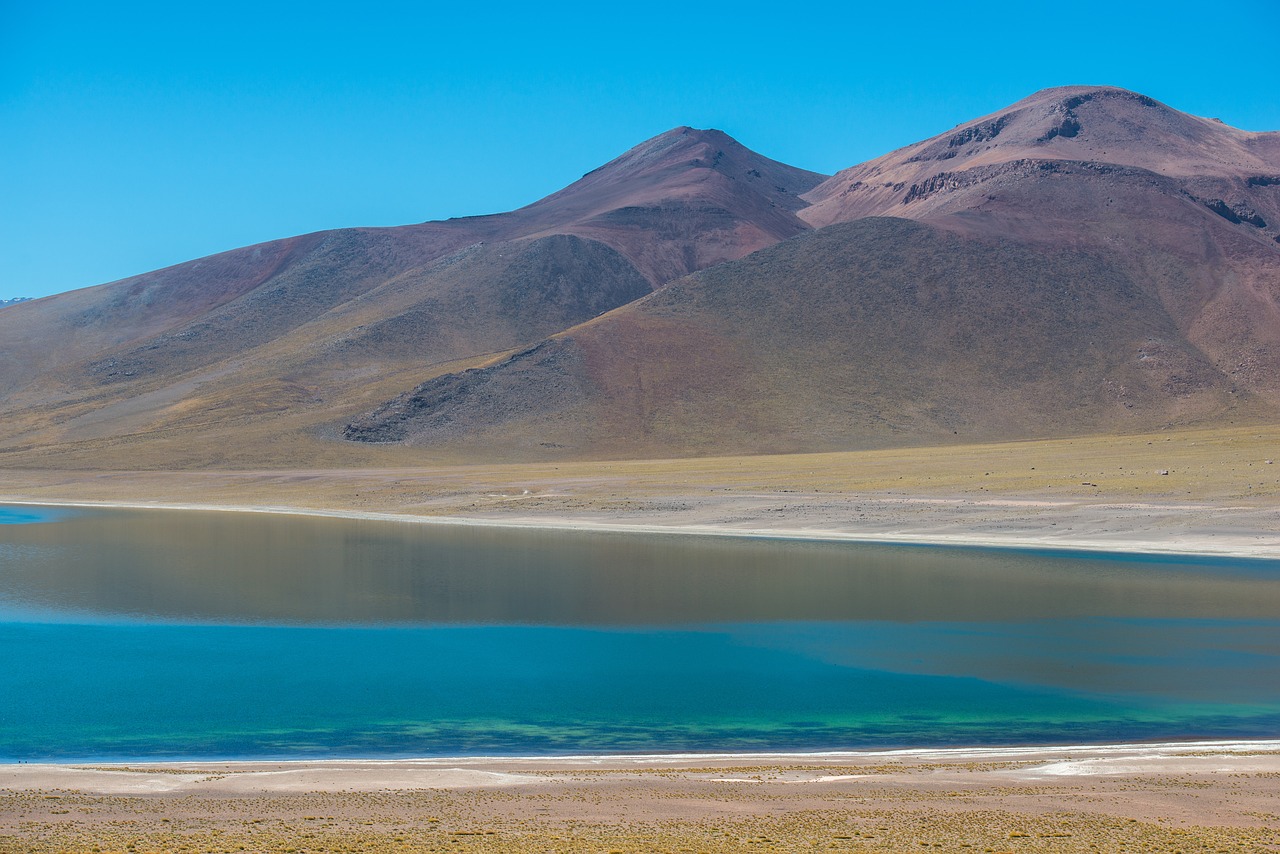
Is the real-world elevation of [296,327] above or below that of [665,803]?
above

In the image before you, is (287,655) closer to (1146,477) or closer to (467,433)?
(1146,477)

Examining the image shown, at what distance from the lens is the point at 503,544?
5234 centimetres

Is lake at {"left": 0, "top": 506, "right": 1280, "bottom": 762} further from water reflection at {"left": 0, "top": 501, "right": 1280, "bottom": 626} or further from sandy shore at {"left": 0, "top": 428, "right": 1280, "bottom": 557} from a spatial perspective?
sandy shore at {"left": 0, "top": 428, "right": 1280, "bottom": 557}

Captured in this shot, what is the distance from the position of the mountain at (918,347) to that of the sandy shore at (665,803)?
84.4 metres

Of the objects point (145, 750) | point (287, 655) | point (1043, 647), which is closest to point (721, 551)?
point (1043, 647)

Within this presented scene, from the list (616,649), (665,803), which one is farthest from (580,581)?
(665,803)

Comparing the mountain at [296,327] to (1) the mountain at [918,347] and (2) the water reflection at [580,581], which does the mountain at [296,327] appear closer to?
(1) the mountain at [918,347]

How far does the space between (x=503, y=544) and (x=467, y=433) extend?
57.9m

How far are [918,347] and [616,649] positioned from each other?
102742mm

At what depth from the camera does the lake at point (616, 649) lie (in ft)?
69.8

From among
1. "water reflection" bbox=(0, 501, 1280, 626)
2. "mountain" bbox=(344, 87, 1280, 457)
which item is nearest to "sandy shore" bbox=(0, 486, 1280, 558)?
"water reflection" bbox=(0, 501, 1280, 626)

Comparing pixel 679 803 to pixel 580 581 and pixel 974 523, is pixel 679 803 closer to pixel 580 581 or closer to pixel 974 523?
pixel 580 581

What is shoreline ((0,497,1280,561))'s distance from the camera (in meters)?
46.2

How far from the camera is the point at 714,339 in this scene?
4946 inches
